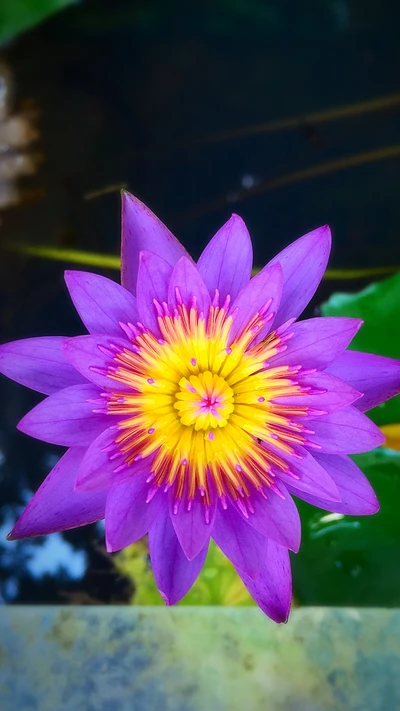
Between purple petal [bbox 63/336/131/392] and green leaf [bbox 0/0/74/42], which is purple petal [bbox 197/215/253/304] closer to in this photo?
purple petal [bbox 63/336/131/392]

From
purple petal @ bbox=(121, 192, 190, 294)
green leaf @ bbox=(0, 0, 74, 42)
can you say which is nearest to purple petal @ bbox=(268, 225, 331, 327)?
purple petal @ bbox=(121, 192, 190, 294)

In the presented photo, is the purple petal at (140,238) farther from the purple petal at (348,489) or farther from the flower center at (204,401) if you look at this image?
the purple petal at (348,489)

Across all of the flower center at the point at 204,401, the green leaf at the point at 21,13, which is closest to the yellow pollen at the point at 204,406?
the flower center at the point at 204,401

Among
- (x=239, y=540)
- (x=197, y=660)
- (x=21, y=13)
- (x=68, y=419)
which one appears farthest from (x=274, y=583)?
(x=21, y=13)

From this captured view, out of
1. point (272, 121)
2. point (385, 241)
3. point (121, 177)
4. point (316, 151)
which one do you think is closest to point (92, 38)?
point (121, 177)

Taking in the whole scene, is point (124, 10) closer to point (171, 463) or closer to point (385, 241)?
point (385, 241)

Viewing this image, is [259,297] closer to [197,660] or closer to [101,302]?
[101,302]
